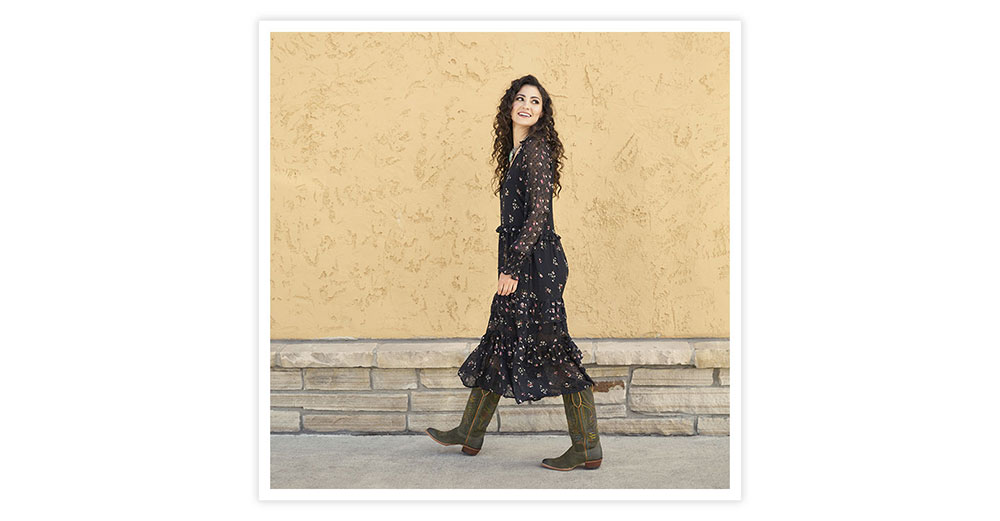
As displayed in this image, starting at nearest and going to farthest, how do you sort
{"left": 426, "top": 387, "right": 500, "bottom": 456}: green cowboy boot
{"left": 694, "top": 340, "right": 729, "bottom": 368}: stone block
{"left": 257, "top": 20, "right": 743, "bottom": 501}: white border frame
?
{"left": 257, "top": 20, "right": 743, "bottom": 501}: white border frame < {"left": 426, "top": 387, "right": 500, "bottom": 456}: green cowboy boot < {"left": 694, "top": 340, "right": 729, "bottom": 368}: stone block

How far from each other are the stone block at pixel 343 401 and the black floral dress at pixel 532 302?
600 mm

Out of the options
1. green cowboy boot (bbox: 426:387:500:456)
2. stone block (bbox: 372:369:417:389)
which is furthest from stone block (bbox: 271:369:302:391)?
green cowboy boot (bbox: 426:387:500:456)

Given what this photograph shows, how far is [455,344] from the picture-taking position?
3859 mm

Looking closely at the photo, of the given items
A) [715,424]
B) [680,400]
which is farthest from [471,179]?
[715,424]

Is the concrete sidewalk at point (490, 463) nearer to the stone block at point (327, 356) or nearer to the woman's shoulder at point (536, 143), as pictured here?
the stone block at point (327, 356)

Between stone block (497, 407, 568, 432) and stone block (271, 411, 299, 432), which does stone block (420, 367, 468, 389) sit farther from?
stone block (271, 411, 299, 432)

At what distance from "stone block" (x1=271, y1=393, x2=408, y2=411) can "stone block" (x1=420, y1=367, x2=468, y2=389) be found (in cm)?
12

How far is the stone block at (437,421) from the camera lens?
386cm

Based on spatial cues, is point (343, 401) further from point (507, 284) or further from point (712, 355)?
point (712, 355)

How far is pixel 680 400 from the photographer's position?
382 centimetres

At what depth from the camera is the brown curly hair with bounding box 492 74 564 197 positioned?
3.41 m

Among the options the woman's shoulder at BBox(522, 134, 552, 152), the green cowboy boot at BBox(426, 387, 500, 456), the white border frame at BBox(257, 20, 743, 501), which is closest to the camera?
the white border frame at BBox(257, 20, 743, 501)
